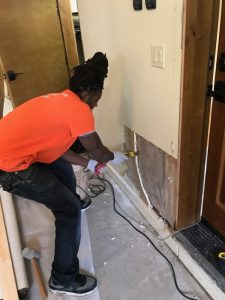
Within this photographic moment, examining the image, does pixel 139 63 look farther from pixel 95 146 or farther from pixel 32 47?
pixel 32 47

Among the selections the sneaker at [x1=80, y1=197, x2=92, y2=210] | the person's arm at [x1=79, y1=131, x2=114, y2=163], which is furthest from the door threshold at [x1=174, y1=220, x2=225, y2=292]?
the sneaker at [x1=80, y1=197, x2=92, y2=210]

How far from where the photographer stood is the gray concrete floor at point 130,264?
1479 mm

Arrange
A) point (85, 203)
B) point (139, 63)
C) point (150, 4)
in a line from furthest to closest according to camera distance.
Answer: point (85, 203)
point (139, 63)
point (150, 4)

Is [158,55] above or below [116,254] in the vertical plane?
above

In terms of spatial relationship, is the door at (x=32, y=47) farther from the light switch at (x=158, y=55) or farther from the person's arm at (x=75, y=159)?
the light switch at (x=158, y=55)

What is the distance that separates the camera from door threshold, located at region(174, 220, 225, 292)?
142cm

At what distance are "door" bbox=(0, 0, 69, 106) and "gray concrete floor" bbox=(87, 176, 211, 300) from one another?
1.65 meters

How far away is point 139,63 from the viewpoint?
1.50m

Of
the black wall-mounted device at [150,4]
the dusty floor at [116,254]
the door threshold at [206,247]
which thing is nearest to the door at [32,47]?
the dusty floor at [116,254]

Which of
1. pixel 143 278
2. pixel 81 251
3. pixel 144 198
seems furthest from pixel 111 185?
pixel 143 278

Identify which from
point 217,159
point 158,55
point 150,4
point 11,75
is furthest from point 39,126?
point 11,75

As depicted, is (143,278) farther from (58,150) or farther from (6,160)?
(6,160)

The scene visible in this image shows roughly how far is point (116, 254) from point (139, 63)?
1.25 meters

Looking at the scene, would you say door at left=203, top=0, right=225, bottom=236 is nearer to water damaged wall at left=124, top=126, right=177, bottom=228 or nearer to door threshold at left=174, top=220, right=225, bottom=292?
door threshold at left=174, top=220, right=225, bottom=292
